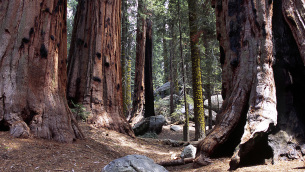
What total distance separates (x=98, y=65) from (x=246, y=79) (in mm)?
4895

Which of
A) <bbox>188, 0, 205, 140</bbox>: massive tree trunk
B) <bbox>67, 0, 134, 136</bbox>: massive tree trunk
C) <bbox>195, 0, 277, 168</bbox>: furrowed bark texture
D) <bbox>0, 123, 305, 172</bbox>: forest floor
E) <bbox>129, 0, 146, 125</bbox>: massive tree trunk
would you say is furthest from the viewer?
<bbox>129, 0, 146, 125</bbox>: massive tree trunk

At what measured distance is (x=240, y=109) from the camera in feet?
12.7

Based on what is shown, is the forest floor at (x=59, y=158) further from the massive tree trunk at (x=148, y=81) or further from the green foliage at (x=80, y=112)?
the massive tree trunk at (x=148, y=81)

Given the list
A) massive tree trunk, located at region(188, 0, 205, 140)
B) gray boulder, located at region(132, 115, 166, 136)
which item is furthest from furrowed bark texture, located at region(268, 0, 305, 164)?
gray boulder, located at region(132, 115, 166, 136)

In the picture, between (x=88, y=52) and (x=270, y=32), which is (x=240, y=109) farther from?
(x=88, y=52)

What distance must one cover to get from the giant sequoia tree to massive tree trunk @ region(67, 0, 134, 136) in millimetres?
4011

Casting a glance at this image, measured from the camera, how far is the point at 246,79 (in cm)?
391

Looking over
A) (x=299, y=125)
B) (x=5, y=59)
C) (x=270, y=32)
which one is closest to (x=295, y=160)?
(x=299, y=125)

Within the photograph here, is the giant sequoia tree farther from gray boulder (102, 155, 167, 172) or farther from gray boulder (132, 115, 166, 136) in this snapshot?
gray boulder (132, 115, 166, 136)

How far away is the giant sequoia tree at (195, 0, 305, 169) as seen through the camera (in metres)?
3.44

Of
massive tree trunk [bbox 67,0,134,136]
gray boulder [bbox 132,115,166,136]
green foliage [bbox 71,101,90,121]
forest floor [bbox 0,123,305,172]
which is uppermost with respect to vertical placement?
massive tree trunk [bbox 67,0,134,136]

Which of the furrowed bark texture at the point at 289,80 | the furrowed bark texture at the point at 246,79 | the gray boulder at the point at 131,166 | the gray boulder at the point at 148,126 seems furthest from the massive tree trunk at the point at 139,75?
the gray boulder at the point at 131,166

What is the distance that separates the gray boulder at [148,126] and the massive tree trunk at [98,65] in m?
5.05

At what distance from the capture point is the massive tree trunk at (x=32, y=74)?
408 centimetres
